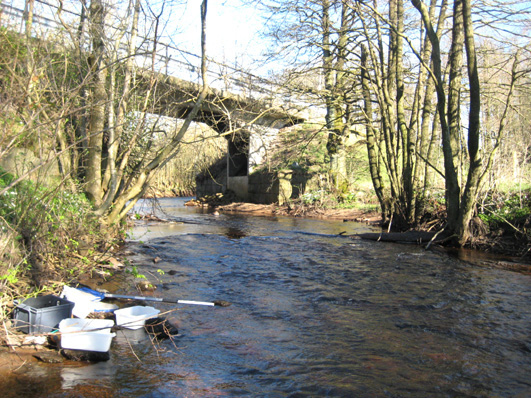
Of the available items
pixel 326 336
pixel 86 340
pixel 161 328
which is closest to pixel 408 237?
pixel 326 336

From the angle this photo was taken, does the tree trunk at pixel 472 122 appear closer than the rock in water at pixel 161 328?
No

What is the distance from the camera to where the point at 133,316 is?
4.45 m

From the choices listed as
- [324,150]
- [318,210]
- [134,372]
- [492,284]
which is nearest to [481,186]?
[492,284]

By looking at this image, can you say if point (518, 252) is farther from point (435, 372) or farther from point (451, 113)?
point (435, 372)

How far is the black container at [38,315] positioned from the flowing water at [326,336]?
0.53 m

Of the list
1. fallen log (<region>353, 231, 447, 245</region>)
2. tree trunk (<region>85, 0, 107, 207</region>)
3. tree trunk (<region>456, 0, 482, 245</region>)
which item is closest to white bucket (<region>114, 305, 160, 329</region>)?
tree trunk (<region>85, 0, 107, 207</region>)

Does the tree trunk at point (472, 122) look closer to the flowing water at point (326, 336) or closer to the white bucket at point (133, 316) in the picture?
the flowing water at point (326, 336)

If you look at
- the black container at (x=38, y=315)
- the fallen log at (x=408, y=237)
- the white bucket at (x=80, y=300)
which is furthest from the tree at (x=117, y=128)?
the fallen log at (x=408, y=237)

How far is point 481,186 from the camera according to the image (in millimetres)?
9078

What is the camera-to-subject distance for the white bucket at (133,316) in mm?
4398

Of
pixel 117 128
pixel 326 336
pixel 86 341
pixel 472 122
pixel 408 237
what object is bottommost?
pixel 326 336

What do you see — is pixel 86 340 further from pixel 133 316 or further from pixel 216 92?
pixel 216 92

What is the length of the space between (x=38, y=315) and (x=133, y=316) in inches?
35.2

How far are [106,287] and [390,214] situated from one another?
9.50 m
